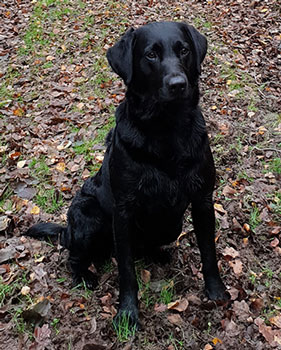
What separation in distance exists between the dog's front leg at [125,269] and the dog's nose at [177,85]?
857 mm

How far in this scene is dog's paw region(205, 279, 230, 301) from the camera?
3.10 m

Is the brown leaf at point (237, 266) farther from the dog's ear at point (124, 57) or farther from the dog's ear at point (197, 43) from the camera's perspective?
the dog's ear at point (124, 57)

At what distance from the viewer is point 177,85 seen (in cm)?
243

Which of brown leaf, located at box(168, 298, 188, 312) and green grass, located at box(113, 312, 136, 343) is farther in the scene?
brown leaf, located at box(168, 298, 188, 312)

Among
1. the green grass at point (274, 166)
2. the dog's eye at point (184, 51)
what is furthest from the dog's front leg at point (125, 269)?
the green grass at point (274, 166)

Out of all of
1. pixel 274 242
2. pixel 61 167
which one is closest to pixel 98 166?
pixel 61 167

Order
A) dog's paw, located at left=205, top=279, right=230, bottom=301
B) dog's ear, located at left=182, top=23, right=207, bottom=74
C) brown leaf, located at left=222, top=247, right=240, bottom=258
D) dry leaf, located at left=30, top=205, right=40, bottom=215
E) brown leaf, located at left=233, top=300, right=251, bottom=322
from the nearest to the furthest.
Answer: dog's ear, located at left=182, top=23, right=207, bottom=74 → brown leaf, located at left=233, top=300, right=251, bottom=322 → dog's paw, located at left=205, top=279, right=230, bottom=301 → brown leaf, located at left=222, top=247, right=240, bottom=258 → dry leaf, located at left=30, top=205, right=40, bottom=215

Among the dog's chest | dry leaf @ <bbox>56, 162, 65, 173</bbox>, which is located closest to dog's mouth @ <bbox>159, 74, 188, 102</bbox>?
the dog's chest

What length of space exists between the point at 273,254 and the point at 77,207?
169 centimetres

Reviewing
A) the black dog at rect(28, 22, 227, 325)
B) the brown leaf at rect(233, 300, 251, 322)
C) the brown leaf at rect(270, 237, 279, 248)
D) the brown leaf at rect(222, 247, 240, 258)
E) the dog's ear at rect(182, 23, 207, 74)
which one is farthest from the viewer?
the brown leaf at rect(270, 237, 279, 248)

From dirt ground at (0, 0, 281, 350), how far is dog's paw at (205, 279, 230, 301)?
0.06 m

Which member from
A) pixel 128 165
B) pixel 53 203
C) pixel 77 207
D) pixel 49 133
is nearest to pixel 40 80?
pixel 49 133

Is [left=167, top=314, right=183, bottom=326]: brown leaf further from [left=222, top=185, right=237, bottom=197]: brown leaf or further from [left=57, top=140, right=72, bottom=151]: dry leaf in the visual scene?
[left=57, top=140, right=72, bottom=151]: dry leaf

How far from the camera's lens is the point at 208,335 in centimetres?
289
